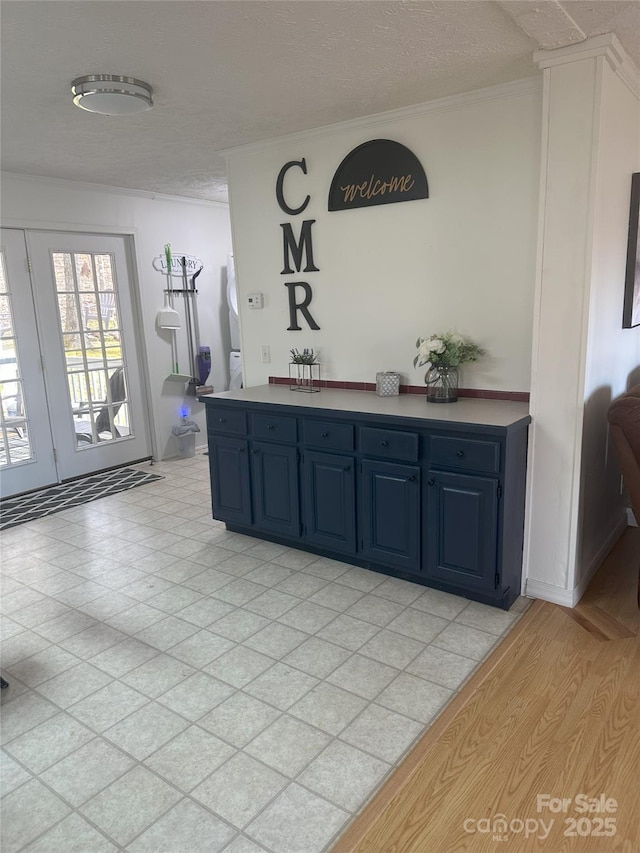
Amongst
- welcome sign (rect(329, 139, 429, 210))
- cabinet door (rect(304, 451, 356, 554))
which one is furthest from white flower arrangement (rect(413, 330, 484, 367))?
welcome sign (rect(329, 139, 429, 210))

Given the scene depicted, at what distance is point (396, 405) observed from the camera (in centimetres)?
310

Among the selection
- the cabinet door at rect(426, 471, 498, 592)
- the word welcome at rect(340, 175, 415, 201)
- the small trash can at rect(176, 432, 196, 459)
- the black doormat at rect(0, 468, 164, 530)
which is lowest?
the black doormat at rect(0, 468, 164, 530)

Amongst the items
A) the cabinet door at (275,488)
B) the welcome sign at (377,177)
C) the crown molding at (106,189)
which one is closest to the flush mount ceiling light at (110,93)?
the welcome sign at (377,177)

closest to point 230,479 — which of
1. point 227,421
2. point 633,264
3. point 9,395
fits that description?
point 227,421

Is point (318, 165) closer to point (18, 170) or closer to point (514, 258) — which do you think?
point (514, 258)

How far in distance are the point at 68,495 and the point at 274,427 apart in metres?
2.19

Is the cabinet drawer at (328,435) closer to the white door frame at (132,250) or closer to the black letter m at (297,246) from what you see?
the black letter m at (297,246)

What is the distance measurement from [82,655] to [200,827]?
3.62 ft

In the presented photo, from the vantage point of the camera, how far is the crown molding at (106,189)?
14.3 feet

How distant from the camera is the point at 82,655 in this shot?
2555 millimetres

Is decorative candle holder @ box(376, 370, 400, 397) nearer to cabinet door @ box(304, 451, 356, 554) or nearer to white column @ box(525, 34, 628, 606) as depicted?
cabinet door @ box(304, 451, 356, 554)

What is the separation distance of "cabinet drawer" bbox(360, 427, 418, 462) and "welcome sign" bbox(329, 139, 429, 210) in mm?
1297

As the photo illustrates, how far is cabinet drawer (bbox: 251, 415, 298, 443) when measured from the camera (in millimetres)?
3309

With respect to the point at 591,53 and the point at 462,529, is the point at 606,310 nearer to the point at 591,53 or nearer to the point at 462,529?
the point at 591,53
